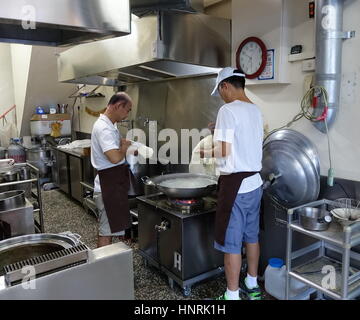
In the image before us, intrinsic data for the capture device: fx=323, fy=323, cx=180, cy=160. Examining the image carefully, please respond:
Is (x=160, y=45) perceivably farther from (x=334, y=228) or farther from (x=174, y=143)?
(x=334, y=228)

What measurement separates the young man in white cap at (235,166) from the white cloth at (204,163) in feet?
1.85

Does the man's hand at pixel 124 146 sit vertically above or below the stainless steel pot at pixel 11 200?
above

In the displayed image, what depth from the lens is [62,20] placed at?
2.97 ft

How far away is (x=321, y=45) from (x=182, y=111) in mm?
1680

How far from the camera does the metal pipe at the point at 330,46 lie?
1797 millimetres

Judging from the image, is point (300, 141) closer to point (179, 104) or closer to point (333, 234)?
point (333, 234)

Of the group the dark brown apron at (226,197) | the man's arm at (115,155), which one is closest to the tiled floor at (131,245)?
the dark brown apron at (226,197)

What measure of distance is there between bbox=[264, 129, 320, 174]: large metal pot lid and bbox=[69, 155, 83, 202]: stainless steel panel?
288cm

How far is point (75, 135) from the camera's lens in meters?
5.89

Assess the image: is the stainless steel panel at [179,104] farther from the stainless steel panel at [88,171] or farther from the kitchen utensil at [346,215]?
the kitchen utensil at [346,215]

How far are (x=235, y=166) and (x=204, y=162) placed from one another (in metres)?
0.78

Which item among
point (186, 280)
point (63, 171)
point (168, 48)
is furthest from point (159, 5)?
point (63, 171)

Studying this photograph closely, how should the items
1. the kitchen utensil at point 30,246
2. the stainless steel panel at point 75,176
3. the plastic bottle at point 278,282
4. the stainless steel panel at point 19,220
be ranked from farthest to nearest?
the stainless steel panel at point 75,176 → the plastic bottle at point 278,282 → the stainless steel panel at point 19,220 → the kitchen utensil at point 30,246
